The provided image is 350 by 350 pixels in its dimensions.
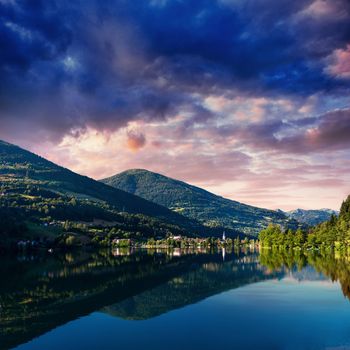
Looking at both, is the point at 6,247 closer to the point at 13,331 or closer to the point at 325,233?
the point at 325,233

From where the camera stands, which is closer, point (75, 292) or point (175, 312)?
point (175, 312)

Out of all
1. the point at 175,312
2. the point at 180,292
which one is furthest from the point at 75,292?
the point at 175,312

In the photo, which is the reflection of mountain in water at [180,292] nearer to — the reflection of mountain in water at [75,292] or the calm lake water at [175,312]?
the reflection of mountain in water at [75,292]

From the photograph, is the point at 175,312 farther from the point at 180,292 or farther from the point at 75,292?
the point at 75,292

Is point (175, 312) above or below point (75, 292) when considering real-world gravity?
below

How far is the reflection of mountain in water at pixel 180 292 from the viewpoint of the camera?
2146 inches

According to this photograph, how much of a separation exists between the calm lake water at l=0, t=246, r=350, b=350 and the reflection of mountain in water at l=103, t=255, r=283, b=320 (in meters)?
0.15

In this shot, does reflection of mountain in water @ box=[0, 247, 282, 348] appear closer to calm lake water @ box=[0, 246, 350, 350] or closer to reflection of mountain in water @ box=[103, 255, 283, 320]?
reflection of mountain in water @ box=[103, 255, 283, 320]

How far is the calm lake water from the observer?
128 feet

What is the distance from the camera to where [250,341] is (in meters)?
38.6

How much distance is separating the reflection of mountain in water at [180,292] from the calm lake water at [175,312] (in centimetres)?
15

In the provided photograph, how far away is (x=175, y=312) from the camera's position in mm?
54156

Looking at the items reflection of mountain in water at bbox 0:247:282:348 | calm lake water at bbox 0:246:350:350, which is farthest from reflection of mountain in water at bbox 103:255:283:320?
calm lake water at bbox 0:246:350:350

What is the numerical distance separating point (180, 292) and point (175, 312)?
1681cm
